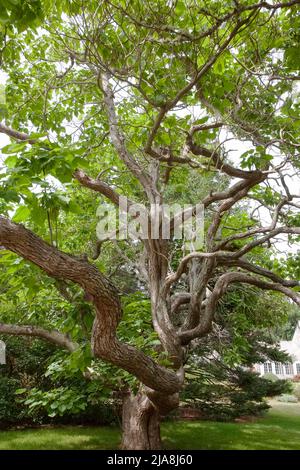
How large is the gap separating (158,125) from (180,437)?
295 inches

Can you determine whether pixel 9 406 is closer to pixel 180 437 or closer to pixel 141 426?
pixel 180 437

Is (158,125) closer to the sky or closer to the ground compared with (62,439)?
closer to the sky

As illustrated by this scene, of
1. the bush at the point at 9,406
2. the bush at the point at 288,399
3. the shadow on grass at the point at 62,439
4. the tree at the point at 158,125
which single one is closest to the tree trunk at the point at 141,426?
the tree at the point at 158,125

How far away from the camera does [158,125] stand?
172 inches

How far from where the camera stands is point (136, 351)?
404 cm

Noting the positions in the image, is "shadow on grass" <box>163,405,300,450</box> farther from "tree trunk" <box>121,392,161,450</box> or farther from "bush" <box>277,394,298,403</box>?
"bush" <box>277,394,298,403</box>

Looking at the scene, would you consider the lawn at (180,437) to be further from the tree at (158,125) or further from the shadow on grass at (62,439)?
the tree at (158,125)

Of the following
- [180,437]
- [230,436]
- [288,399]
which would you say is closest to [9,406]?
[180,437]

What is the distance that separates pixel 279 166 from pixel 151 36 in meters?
2.14

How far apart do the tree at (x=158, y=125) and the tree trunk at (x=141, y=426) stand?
2cm

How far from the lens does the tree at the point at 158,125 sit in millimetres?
2867

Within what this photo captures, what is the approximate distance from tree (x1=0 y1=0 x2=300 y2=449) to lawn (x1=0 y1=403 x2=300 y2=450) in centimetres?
254

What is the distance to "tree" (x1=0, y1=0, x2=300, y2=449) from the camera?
2.87 metres

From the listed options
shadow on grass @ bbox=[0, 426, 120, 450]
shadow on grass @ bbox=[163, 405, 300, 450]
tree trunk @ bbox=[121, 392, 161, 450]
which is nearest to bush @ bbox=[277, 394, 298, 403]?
shadow on grass @ bbox=[163, 405, 300, 450]
